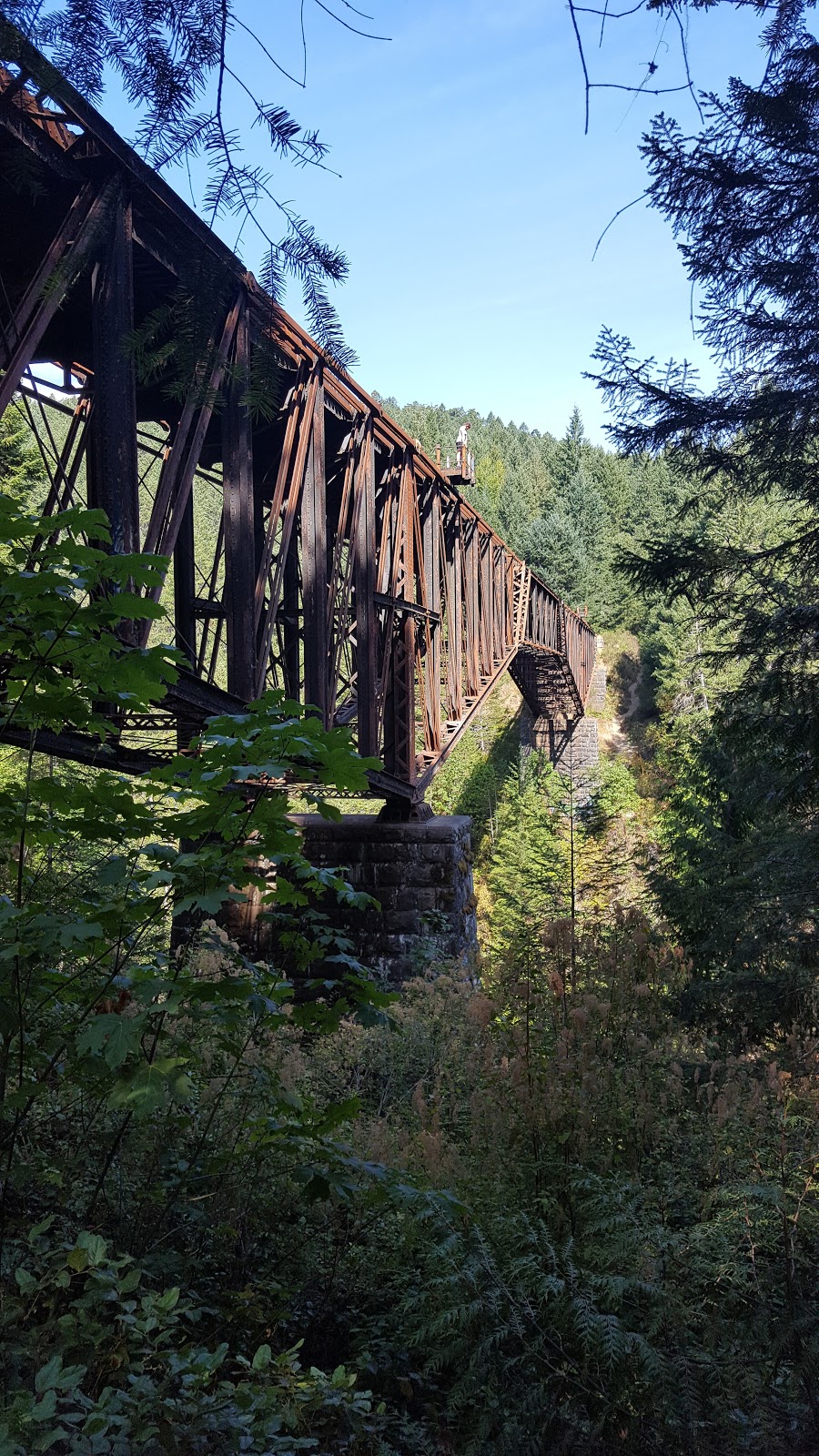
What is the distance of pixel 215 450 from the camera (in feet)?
33.5

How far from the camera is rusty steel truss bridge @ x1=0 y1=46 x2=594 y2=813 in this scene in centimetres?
288

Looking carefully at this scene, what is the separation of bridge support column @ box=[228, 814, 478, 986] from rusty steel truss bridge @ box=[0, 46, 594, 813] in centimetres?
68

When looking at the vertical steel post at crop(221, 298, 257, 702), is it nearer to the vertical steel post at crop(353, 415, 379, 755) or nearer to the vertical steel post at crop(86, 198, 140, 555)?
the vertical steel post at crop(86, 198, 140, 555)

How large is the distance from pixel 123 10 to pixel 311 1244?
4233mm

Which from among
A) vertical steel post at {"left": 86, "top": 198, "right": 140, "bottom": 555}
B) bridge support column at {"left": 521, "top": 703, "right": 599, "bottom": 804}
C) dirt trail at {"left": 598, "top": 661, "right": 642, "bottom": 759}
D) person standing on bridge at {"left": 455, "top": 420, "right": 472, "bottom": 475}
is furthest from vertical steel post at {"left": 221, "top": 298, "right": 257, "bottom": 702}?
dirt trail at {"left": 598, "top": 661, "right": 642, "bottom": 759}

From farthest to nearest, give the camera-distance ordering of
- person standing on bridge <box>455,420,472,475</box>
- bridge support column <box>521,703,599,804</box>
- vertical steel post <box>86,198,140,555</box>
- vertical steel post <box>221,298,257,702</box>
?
bridge support column <box>521,703,599,804</box> < person standing on bridge <box>455,420,472,475</box> < vertical steel post <box>221,298,257,702</box> < vertical steel post <box>86,198,140,555</box>

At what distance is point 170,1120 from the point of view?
3.70 metres

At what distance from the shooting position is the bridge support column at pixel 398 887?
11820 millimetres

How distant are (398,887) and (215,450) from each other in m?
5.67

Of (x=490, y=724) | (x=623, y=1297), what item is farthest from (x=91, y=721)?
(x=490, y=724)

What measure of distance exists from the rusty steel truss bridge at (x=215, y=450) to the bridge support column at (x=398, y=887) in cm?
68

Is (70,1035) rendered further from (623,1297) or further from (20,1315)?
(623,1297)

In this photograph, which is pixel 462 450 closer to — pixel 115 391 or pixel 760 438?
pixel 760 438

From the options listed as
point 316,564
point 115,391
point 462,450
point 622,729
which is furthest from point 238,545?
point 622,729
